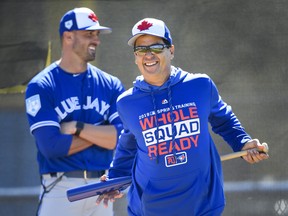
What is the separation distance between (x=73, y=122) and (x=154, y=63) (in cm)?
107

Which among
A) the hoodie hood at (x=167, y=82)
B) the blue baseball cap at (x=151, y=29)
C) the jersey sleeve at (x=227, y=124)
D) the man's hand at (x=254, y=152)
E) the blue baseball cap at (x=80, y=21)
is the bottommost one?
the man's hand at (x=254, y=152)

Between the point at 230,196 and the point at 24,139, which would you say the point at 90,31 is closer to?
the point at 24,139

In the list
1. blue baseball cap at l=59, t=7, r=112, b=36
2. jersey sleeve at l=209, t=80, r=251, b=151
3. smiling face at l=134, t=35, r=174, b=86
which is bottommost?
jersey sleeve at l=209, t=80, r=251, b=151

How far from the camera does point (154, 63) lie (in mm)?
3641

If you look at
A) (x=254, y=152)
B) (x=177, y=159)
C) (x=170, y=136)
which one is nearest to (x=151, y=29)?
(x=170, y=136)

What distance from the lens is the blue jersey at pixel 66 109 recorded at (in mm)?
4477

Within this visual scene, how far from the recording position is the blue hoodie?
346 centimetres

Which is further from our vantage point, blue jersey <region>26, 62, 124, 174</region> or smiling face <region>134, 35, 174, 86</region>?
blue jersey <region>26, 62, 124, 174</region>

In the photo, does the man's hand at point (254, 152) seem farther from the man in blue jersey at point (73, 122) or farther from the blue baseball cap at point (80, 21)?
the blue baseball cap at point (80, 21)

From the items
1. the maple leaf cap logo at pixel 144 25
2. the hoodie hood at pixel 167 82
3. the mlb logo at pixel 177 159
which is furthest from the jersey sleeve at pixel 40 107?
the mlb logo at pixel 177 159

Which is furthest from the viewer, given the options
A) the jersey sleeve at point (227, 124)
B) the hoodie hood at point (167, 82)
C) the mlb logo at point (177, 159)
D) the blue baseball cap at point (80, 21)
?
the blue baseball cap at point (80, 21)

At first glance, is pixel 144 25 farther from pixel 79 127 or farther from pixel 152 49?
pixel 79 127

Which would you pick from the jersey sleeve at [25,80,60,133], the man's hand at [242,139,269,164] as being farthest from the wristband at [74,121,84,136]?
the man's hand at [242,139,269,164]

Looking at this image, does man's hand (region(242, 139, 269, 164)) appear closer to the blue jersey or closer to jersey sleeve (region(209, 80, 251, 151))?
jersey sleeve (region(209, 80, 251, 151))
